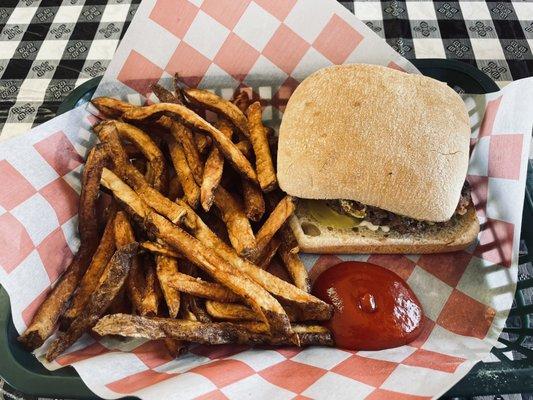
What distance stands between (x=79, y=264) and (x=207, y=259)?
1.61 feet

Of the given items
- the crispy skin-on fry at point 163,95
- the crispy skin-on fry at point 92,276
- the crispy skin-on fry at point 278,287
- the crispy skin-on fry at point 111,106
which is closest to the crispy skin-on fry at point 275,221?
the crispy skin-on fry at point 278,287

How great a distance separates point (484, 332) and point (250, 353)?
0.81 metres

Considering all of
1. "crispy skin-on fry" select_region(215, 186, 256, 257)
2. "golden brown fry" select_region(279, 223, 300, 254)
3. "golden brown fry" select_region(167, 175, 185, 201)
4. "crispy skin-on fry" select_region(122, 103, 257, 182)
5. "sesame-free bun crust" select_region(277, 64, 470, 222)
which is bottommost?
"golden brown fry" select_region(167, 175, 185, 201)

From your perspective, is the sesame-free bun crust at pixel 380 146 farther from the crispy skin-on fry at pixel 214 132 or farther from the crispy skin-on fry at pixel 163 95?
the crispy skin-on fry at pixel 163 95

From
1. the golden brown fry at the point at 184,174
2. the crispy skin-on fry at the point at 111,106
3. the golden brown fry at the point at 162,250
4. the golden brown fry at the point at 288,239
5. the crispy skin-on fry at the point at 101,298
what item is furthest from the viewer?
the crispy skin-on fry at the point at 111,106

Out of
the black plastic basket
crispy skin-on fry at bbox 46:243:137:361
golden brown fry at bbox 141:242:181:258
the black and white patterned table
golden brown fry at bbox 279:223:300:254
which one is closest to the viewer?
the black plastic basket

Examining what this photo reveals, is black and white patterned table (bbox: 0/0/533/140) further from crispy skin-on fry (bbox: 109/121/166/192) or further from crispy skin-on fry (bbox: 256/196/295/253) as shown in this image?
crispy skin-on fry (bbox: 256/196/295/253)

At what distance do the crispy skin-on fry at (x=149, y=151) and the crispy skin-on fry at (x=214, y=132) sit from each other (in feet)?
0.34

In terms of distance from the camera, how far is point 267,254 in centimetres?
186

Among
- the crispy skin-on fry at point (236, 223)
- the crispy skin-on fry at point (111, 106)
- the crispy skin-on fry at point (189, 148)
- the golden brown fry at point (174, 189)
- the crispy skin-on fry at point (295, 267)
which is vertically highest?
the crispy skin-on fry at point (189, 148)

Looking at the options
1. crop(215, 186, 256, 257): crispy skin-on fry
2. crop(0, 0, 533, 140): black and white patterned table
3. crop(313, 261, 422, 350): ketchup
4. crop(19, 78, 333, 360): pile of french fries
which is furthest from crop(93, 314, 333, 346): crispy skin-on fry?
crop(0, 0, 533, 140): black and white patterned table

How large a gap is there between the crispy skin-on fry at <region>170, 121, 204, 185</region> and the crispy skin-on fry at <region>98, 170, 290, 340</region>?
0.17 metres

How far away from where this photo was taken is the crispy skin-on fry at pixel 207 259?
5.02 feet

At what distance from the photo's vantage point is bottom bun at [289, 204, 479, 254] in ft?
6.41
